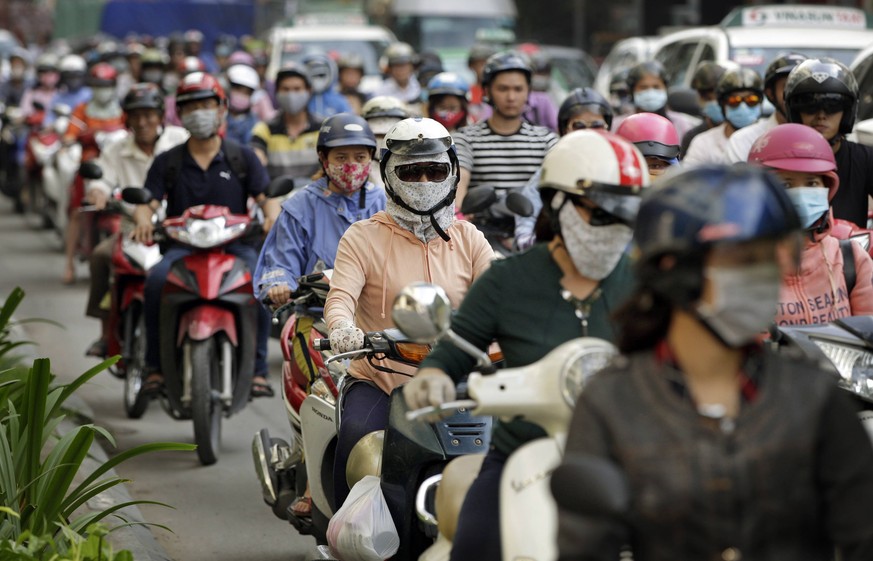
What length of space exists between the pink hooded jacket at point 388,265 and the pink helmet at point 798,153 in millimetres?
1051

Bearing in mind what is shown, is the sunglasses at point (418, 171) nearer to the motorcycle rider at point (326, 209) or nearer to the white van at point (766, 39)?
the motorcycle rider at point (326, 209)

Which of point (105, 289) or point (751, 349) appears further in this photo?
point (105, 289)

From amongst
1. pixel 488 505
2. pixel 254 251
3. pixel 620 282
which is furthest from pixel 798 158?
pixel 254 251

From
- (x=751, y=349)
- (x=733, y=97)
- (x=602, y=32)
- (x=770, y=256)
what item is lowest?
(x=602, y=32)

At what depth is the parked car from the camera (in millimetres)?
20812

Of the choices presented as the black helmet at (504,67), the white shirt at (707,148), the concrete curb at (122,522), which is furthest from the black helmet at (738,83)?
the concrete curb at (122,522)

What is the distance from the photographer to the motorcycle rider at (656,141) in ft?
23.4

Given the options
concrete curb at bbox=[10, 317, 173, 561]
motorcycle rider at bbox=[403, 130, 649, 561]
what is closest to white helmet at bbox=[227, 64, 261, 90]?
concrete curb at bbox=[10, 317, 173, 561]

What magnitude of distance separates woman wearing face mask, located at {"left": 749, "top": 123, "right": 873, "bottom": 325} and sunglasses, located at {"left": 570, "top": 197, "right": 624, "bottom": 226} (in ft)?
4.84

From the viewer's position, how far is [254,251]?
8688mm

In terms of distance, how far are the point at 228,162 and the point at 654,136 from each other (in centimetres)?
272

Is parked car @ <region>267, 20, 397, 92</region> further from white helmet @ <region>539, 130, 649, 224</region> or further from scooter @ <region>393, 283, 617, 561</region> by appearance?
scooter @ <region>393, 283, 617, 561</region>

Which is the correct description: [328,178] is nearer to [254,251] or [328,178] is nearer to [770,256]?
[254,251]

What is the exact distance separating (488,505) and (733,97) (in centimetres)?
707
